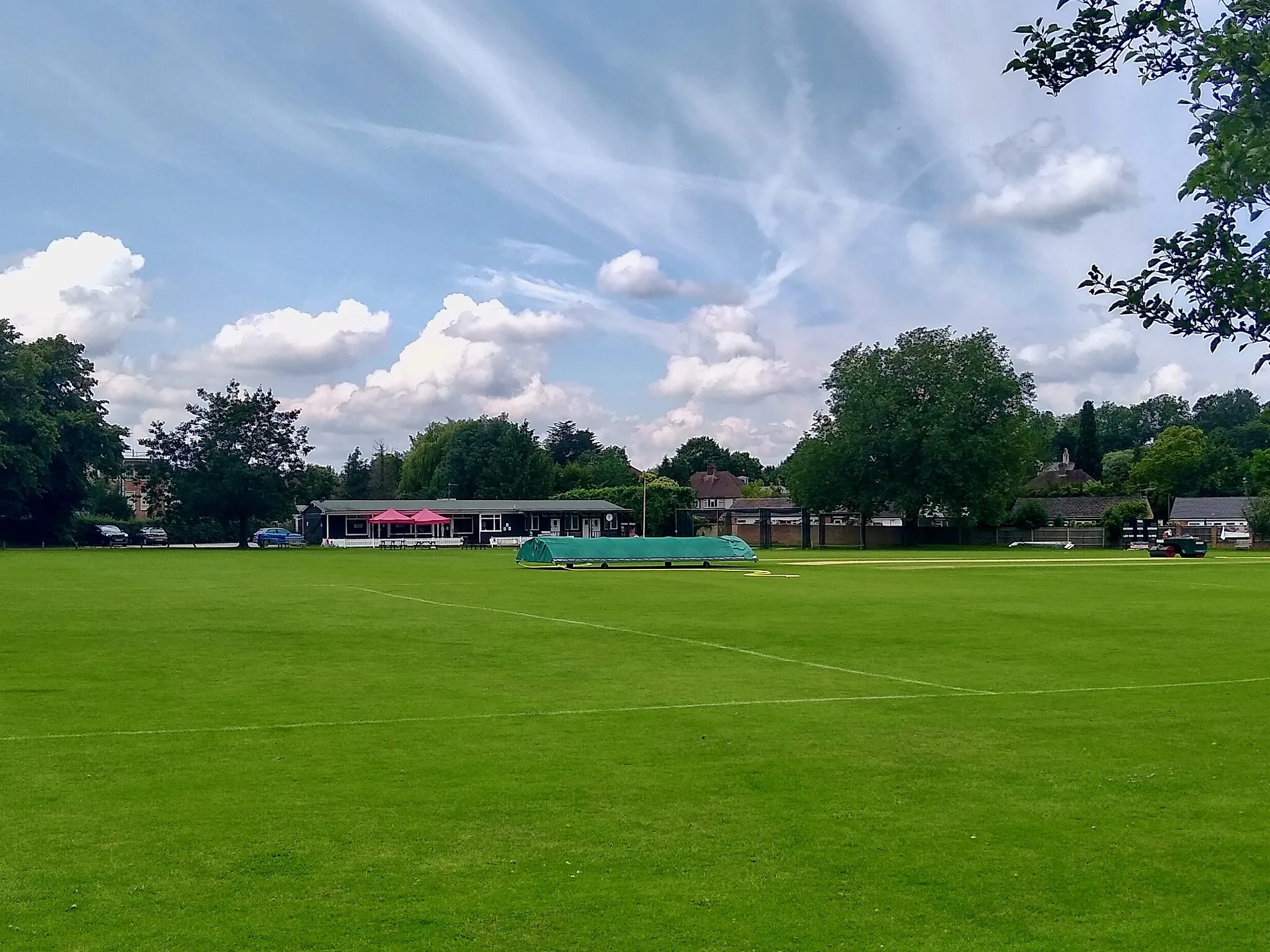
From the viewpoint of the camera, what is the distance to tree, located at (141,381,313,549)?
80.6 m

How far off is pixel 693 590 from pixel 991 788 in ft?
78.8

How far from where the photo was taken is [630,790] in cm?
858

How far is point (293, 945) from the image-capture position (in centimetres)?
554

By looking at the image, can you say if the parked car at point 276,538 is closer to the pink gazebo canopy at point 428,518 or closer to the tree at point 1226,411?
the pink gazebo canopy at point 428,518

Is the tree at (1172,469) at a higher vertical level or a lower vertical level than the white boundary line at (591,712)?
higher

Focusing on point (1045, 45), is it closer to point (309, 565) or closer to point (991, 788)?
point (991, 788)

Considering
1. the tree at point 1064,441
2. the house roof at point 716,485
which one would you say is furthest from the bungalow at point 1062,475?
the house roof at point 716,485

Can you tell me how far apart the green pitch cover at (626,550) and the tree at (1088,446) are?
114 meters

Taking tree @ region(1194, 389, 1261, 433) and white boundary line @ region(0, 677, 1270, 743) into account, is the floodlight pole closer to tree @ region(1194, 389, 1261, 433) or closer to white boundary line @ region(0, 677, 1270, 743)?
white boundary line @ region(0, 677, 1270, 743)

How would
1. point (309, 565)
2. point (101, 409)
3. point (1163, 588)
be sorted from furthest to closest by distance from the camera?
point (101, 409) → point (309, 565) → point (1163, 588)

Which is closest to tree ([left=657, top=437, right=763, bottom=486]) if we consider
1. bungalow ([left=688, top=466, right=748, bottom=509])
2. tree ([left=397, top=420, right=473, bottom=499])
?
bungalow ([left=688, top=466, right=748, bottom=509])

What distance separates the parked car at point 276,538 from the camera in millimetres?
94438

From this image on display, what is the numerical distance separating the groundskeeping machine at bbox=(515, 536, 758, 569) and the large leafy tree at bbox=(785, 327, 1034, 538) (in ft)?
111

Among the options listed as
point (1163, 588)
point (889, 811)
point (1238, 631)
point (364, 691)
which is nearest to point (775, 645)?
point (364, 691)
